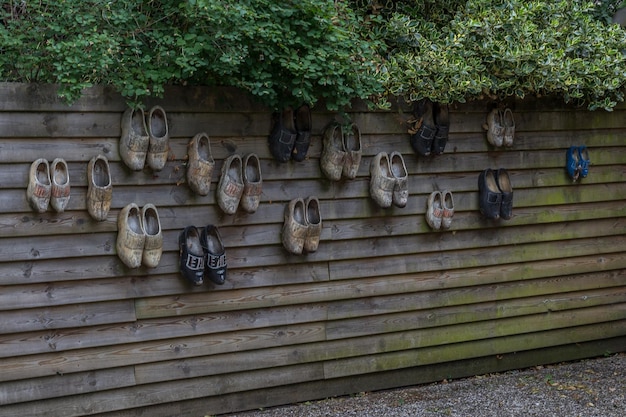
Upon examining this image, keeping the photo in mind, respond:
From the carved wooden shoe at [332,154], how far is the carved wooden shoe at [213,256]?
0.81 metres

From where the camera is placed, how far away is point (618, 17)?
6.61 meters

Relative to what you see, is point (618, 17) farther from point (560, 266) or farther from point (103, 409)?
point (103, 409)

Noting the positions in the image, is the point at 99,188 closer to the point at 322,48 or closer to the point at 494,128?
the point at 322,48

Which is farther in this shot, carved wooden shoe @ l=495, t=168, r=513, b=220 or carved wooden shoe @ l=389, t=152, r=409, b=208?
carved wooden shoe @ l=495, t=168, r=513, b=220

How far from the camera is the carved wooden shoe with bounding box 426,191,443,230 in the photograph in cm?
554

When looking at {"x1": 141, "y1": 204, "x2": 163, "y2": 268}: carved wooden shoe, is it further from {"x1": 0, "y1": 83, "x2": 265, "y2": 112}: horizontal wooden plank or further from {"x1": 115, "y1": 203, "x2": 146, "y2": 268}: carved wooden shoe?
{"x1": 0, "y1": 83, "x2": 265, "y2": 112}: horizontal wooden plank

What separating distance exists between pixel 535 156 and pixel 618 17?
1473 mm

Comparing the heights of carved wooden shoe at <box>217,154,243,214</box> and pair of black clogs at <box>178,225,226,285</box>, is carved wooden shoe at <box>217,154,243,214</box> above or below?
above

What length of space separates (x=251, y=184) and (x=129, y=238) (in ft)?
2.56

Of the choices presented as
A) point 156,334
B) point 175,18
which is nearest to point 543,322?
point 156,334

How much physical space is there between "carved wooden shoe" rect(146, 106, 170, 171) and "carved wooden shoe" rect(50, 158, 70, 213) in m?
0.44

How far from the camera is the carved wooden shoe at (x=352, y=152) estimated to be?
17.0 feet

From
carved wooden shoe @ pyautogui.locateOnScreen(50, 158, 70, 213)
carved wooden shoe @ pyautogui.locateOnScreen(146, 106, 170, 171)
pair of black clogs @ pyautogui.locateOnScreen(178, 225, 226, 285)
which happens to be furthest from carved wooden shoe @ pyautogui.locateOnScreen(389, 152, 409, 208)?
carved wooden shoe @ pyautogui.locateOnScreen(50, 158, 70, 213)

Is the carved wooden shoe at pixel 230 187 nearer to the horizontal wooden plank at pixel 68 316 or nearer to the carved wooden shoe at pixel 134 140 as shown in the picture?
the carved wooden shoe at pixel 134 140
